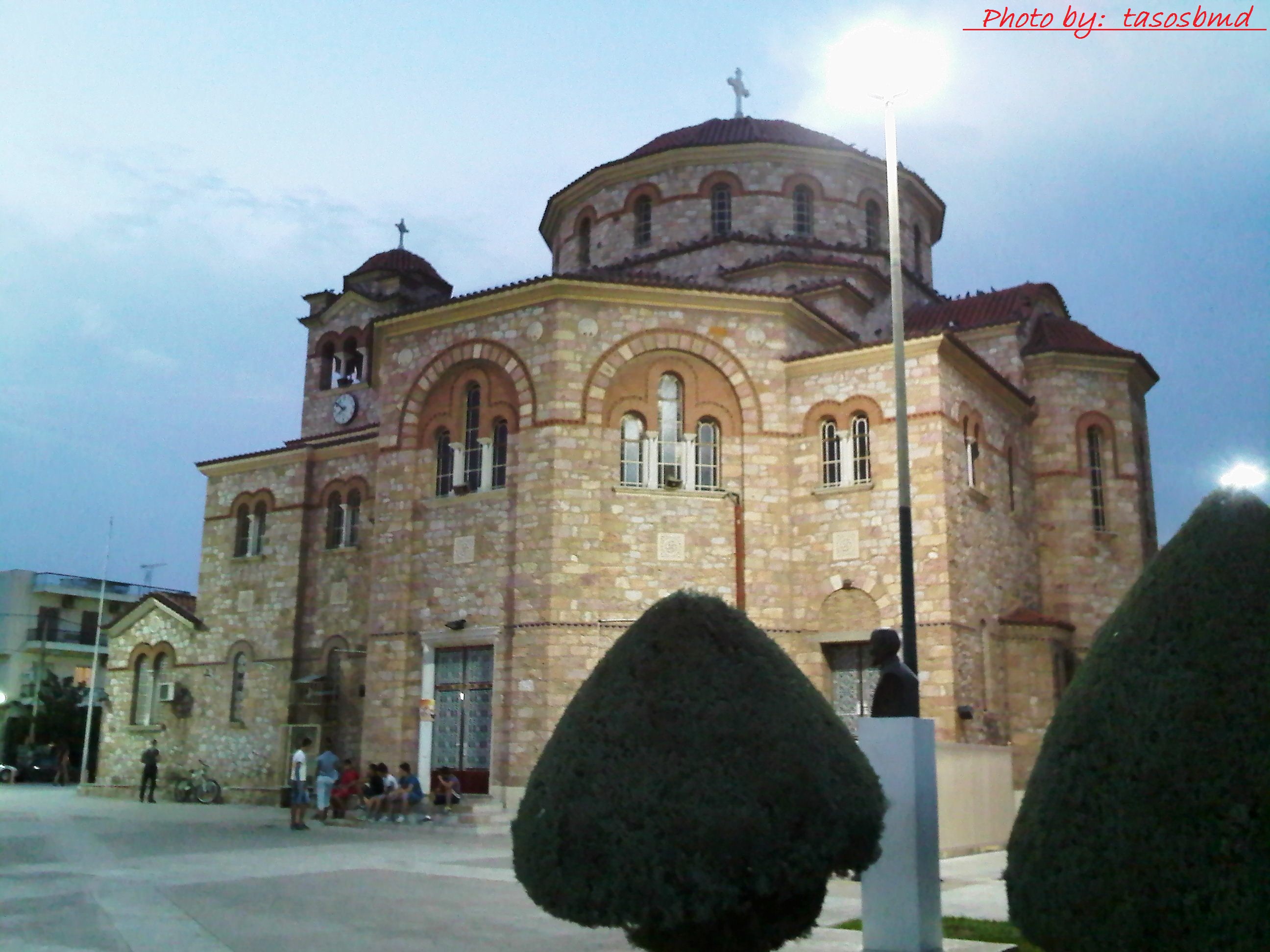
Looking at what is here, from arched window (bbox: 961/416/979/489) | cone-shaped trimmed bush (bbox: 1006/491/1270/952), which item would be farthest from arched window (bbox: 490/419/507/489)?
cone-shaped trimmed bush (bbox: 1006/491/1270/952)

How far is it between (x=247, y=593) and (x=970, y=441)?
15863mm

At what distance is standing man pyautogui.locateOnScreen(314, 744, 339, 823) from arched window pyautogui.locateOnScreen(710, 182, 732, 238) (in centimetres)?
1400

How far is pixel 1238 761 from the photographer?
5207 mm

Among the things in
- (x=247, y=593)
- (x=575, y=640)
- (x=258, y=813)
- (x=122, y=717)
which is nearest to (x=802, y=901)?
(x=575, y=640)

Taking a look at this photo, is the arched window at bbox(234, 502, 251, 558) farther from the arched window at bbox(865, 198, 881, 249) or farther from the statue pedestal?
the statue pedestal

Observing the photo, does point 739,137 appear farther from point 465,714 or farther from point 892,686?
Answer: point 892,686

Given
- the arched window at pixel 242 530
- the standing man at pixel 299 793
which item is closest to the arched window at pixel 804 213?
the arched window at pixel 242 530

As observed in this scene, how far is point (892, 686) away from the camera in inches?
333

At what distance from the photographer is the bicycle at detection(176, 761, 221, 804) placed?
25.1 metres

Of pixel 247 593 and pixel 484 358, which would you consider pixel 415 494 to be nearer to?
pixel 484 358

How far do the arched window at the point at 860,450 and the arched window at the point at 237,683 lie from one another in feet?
46.9

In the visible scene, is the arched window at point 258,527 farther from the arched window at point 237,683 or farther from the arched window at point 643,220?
the arched window at point 643,220

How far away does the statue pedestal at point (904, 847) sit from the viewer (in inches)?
307

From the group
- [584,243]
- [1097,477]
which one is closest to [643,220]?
[584,243]
